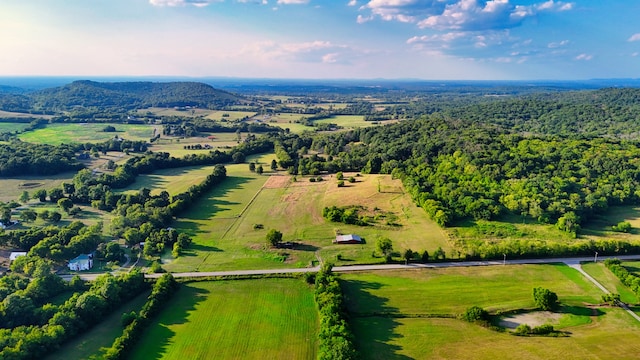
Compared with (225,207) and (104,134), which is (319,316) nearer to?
(225,207)

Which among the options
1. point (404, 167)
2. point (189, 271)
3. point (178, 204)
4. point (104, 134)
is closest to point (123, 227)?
point (178, 204)

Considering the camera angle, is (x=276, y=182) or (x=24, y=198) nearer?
(x=24, y=198)

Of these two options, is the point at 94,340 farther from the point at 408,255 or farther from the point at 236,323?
the point at 408,255

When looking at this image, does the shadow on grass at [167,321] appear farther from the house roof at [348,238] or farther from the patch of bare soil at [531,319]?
the patch of bare soil at [531,319]

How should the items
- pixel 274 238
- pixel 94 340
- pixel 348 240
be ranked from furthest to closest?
1. pixel 348 240
2. pixel 274 238
3. pixel 94 340

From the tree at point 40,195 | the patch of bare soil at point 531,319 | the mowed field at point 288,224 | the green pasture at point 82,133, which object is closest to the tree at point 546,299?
the patch of bare soil at point 531,319

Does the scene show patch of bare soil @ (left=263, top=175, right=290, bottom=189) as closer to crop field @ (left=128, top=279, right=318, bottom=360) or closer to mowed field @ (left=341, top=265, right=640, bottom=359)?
crop field @ (left=128, top=279, right=318, bottom=360)

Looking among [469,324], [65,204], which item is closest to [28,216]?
[65,204]
